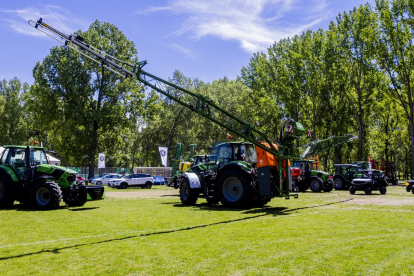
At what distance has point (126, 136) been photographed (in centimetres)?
4803

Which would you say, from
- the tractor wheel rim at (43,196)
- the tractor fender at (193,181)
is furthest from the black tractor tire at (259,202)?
the tractor wheel rim at (43,196)

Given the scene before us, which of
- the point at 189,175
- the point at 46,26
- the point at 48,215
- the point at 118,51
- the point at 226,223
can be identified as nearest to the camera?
the point at 226,223

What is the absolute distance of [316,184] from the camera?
2698cm

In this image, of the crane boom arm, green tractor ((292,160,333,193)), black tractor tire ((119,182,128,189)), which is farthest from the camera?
black tractor tire ((119,182,128,189))

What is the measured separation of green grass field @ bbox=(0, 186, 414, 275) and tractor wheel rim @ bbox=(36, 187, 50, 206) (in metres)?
2.62

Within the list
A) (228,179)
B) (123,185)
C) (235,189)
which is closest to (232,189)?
(235,189)

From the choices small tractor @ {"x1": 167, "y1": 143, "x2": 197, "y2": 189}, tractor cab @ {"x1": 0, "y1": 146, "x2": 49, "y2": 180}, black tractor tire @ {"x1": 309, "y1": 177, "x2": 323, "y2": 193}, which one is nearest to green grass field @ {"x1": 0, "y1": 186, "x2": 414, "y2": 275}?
tractor cab @ {"x1": 0, "y1": 146, "x2": 49, "y2": 180}

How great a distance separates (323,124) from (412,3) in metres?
19.8

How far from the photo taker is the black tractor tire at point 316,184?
26641mm

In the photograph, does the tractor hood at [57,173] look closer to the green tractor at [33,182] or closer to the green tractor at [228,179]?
the green tractor at [33,182]

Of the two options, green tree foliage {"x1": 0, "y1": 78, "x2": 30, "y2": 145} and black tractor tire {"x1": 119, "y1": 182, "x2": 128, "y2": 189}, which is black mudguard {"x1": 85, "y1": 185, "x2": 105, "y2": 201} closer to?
black tractor tire {"x1": 119, "y1": 182, "x2": 128, "y2": 189}

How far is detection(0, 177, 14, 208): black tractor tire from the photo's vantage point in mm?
14867

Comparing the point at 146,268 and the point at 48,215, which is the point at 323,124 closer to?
the point at 48,215

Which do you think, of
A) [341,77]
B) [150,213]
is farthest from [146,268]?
[341,77]
